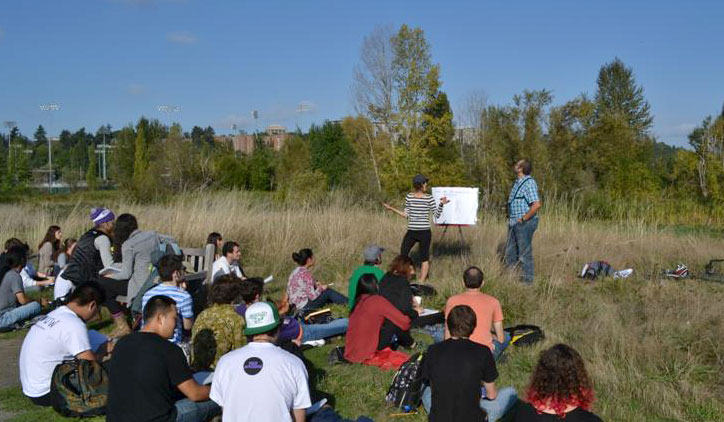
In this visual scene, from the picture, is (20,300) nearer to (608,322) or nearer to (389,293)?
(389,293)

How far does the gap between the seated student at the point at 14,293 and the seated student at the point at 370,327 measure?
431 cm

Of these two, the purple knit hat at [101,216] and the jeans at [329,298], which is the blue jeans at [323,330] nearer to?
the jeans at [329,298]

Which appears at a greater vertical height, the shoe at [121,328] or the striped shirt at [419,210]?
the striped shirt at [419,210]

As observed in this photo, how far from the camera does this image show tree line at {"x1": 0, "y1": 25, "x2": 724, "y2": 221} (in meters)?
22.3

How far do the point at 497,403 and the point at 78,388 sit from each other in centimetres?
297

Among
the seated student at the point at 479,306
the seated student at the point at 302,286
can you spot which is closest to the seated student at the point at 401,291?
the seated student at the point at 479,306

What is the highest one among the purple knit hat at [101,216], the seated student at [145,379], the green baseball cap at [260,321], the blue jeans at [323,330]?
the purple knit hat at [101,216]

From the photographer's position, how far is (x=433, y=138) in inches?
1251

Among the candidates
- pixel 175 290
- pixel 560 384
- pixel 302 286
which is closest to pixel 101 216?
pixel 175 290

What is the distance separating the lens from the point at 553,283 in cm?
845

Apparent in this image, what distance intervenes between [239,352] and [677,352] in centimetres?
421

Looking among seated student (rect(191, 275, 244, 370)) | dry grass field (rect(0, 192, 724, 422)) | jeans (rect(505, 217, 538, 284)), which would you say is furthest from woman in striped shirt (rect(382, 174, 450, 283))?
seated student (rect(191, 275, 244, 370))

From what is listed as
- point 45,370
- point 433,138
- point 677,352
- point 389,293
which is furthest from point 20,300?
point 433,138

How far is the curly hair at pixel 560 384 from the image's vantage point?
3.25 metres
